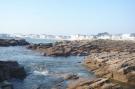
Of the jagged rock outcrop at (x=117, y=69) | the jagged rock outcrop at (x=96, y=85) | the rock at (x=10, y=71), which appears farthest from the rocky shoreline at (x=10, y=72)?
the jagged rock outcrop at (x=117, y=69)

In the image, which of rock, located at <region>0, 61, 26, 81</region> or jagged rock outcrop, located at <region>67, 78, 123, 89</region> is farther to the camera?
rock, located at <region>0, 61, 26, 81</region>

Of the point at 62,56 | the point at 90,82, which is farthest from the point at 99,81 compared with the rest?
the point at 62,56

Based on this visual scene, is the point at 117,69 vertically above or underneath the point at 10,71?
underneath

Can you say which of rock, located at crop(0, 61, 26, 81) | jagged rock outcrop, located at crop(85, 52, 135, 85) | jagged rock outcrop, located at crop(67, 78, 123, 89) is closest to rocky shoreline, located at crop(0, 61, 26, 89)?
rock, located at crop(0, 61, 26, 81)

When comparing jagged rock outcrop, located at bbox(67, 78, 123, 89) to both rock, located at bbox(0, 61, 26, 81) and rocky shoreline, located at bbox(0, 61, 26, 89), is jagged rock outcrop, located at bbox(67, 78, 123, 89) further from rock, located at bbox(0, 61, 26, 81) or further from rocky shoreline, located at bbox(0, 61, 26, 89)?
rock, located at bbox(0, 61, 26, 81)

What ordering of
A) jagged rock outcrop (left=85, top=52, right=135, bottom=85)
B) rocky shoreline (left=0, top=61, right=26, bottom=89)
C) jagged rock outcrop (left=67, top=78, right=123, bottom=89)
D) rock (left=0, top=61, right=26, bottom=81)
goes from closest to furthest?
1. jagged rock outcrop (left=67, top=78, right=123, bottom=89)
2. rocky shoreline (left=0, top=61, right=26, bottom=89)
3. rock (left=0, top=61, right=26, bottom=81)
4. jagged rock outcrop (left=85, top=52, right=135, bottom=85)

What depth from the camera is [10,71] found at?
1195 inches

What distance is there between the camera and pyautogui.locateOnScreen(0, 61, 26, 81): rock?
28.4m

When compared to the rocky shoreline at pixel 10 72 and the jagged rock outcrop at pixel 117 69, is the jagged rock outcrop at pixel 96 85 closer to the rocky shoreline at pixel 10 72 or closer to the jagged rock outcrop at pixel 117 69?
the jagged rock outcrop at pixel 117 69

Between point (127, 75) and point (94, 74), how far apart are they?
5825mm

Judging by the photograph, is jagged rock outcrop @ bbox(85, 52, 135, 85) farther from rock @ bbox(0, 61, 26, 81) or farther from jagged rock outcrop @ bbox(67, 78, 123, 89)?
rock @ bbox(0, 61, 26, 81)

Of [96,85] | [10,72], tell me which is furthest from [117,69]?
[10,72]

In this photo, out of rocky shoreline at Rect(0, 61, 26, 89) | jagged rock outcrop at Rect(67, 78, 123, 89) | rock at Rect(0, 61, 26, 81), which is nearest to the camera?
jagged rock outcrop at Rect(67, 78, 123, 89)

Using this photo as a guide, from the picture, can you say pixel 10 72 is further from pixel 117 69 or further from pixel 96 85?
pixel 117 69
